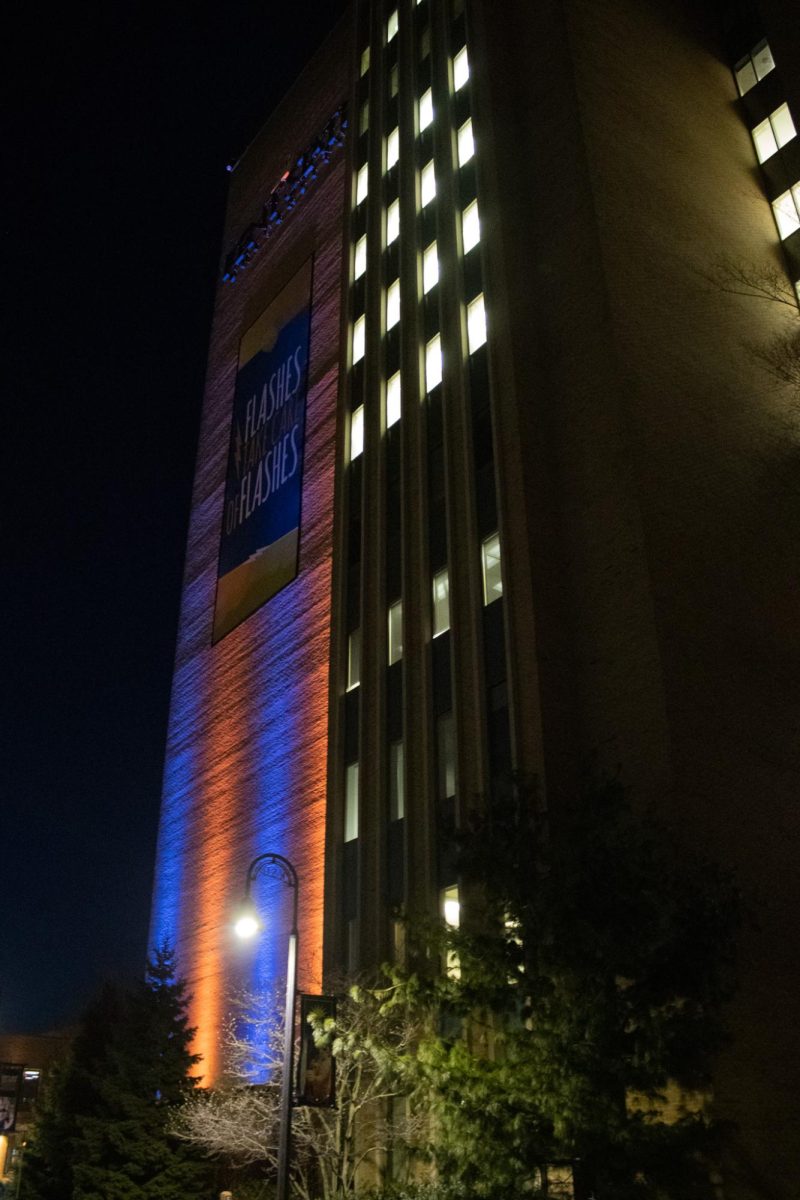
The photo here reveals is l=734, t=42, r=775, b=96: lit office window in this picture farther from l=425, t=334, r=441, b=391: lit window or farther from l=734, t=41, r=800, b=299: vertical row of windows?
l=425, t=334, r=441, b=391: lit window

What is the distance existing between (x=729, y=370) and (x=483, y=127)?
1142 cm

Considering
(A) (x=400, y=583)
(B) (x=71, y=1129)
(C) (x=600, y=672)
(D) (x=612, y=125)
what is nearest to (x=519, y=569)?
(C) (x=600, y=672)

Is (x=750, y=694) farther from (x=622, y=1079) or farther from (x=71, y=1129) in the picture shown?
(x=71, y=1129)

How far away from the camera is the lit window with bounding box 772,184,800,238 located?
32.9m

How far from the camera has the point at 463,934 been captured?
16.3m

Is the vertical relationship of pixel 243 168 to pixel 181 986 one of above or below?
above

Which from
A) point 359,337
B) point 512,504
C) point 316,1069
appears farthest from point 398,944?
point 359,337

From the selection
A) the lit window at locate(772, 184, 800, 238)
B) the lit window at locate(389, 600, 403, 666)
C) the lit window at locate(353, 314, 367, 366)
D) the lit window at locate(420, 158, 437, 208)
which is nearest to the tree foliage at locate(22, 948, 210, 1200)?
the lit window at locate(389, 600, 403, 666)

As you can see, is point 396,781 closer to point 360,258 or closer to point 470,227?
point 470,227

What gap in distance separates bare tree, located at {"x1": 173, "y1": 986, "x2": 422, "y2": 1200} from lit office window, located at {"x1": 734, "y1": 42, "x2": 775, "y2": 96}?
1320 inches

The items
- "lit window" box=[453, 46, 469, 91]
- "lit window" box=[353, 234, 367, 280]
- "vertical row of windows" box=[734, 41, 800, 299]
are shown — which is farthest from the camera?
"lit window" box=[353, 234, 367, 280]

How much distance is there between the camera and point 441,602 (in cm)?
2669

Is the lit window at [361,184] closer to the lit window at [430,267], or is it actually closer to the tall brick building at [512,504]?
the tall brick building at [512,504]

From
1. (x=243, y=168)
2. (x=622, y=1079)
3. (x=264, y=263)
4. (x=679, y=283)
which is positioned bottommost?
(x=622, y=1079)
